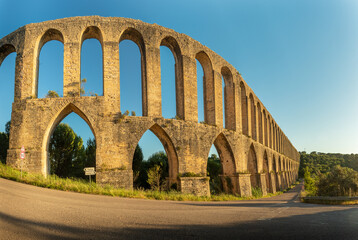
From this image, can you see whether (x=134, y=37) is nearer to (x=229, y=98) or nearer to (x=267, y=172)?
A: (x=229, y=98)

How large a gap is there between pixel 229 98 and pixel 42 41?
41.1 ft

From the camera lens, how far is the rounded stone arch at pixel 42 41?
1211 cm

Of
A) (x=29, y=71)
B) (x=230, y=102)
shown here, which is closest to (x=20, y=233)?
(x=29, y=71)

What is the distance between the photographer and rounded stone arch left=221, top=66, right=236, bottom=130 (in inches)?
705

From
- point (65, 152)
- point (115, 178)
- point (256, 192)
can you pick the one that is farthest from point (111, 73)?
point (65, 152)

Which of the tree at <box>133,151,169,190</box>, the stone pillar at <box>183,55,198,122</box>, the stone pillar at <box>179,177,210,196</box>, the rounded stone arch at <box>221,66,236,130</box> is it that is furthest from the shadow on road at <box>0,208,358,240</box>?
the tree at <box>133,151,169,190</box>

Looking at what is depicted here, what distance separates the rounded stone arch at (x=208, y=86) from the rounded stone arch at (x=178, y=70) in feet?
6.41

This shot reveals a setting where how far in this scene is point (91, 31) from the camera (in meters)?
12.8

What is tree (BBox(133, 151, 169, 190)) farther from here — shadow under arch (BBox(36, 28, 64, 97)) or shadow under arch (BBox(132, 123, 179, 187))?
shadow under arch (BBox(36, 28, 64, 97))

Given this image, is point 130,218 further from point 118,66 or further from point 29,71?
point 29,71

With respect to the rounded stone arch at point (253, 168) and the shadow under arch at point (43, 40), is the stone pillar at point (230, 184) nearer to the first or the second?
the rounded stone arch at point (253, 168)

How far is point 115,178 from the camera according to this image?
10977 millimetres

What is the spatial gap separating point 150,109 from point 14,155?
650 cm

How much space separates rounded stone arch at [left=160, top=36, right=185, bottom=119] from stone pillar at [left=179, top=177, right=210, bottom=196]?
135 inches
